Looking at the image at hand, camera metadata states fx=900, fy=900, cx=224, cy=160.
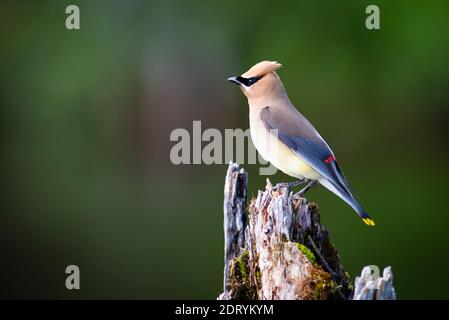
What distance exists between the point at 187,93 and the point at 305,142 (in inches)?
539

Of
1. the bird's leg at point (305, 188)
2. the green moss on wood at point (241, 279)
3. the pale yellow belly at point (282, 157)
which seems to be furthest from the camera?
the pale yellow belly at point (282, 157)

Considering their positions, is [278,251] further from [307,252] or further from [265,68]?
[265,68]

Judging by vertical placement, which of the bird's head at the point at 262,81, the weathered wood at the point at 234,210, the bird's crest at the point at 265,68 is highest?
the bird's crest at the point at 265,68

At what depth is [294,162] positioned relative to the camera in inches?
290

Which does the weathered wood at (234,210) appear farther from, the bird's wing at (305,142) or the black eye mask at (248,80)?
the black eye mask at (248,80)

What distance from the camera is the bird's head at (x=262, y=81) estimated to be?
7.68 metres

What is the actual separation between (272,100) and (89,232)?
23.2ft

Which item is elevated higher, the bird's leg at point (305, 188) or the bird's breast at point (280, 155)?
the bird's breast at point (280, 155)

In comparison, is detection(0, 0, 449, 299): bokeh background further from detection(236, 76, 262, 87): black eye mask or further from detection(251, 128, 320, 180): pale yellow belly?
detection(251, 128, 320, 180): pale yellow belly

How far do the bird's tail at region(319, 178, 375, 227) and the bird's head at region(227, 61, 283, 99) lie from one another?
0.98 m

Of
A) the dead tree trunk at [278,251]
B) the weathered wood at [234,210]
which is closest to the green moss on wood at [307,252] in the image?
the dead tree trunk at [278,251]

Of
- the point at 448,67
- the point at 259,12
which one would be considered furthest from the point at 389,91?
the point at 259,12

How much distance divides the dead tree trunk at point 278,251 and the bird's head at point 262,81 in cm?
122

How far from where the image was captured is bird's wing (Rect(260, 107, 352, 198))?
7109 millimetres
